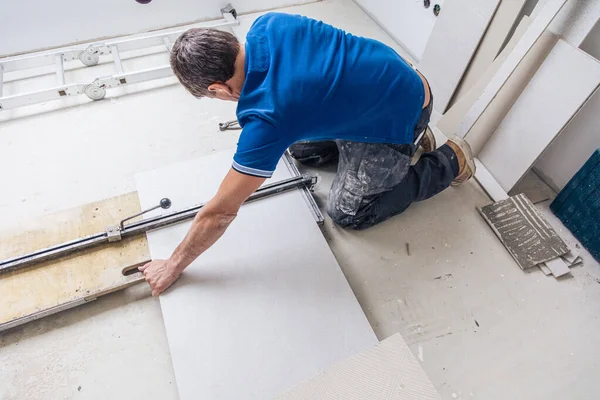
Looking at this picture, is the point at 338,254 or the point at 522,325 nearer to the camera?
the point at 522,325

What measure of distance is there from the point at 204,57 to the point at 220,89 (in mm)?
104

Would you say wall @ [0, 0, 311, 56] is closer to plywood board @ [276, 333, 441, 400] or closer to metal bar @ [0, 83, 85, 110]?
metal bar @ [0, 83, 85, 110]

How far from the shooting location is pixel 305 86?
44.7 inches

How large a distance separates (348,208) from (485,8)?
4.12ft

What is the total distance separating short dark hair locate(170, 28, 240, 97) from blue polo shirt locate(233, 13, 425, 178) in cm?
6

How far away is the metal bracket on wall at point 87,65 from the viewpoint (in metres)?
2.21

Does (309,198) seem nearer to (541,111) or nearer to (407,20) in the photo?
(541,111)

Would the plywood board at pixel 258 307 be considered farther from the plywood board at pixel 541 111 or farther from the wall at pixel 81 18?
the wall at pixel 81 18

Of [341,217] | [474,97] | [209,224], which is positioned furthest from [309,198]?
[474,97]

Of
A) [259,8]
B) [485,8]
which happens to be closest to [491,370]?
[485,8]

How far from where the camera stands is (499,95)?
1.84 meters

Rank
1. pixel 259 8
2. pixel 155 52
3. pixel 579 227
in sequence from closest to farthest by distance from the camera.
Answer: pixel 579 227, pixel 155 52, pixel 259 8

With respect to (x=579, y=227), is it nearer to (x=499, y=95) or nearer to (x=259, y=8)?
(x=499, y=95)

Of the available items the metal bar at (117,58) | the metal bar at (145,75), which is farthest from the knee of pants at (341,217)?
the metal bar at (117,58)
